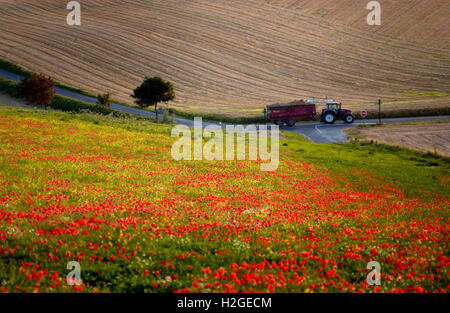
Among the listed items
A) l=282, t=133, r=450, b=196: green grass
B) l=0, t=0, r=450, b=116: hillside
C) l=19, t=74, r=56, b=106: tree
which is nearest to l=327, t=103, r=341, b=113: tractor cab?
l=0, t=0, r=450, b=116: hillside

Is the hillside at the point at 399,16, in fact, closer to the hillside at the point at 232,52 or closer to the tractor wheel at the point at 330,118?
the hillside at the point at 232,52

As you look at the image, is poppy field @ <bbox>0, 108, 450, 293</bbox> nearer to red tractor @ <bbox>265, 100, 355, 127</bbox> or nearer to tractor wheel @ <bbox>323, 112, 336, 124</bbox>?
red tractor @ <bbox>265, 100, 355, 127</bbox>

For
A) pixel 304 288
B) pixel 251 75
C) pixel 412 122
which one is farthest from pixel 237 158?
pixel 251 75

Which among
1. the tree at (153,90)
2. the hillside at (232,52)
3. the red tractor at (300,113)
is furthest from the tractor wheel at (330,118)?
the tree at (153,90)

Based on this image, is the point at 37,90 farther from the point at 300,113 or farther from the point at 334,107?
the point at 334,107

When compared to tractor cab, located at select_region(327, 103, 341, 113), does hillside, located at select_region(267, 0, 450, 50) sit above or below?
above
